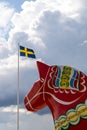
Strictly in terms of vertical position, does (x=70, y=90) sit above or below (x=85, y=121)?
above

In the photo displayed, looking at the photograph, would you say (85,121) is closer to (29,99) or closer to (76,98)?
(76,98)

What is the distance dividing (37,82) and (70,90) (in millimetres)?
1981

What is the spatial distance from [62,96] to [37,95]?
1.45 meters

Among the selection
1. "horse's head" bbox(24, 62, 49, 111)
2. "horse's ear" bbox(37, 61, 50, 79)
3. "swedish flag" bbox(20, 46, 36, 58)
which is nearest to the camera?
"horse's head" bbox(24, 62, 49, 111)

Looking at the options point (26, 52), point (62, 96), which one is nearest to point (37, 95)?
point (62, 96)

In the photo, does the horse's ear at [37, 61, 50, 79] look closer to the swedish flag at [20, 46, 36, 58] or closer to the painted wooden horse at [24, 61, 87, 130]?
the painted wooden horse at [24, 61, 87, 130]

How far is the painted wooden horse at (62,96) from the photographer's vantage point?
77.2 feet

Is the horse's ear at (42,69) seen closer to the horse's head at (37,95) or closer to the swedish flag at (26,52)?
the horse's head at (37,95)

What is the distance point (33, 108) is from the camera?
80.7 feet

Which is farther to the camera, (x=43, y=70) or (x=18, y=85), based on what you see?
(x=18, y=85)

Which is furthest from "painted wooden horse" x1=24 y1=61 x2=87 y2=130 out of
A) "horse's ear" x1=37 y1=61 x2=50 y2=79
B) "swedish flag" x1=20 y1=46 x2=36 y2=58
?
"swedish flag" x1=20 y1=46 x2=36 y2=58

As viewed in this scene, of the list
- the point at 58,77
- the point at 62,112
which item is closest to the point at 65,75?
the point at 58,77

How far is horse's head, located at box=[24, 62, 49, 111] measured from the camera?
24.5 meters

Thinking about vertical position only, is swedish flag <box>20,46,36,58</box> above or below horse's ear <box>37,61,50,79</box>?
above
